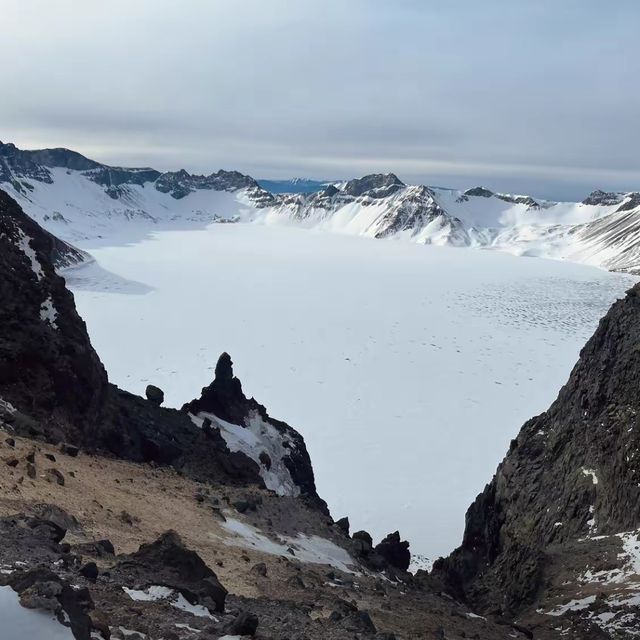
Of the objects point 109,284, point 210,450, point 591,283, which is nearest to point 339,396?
point 210,450

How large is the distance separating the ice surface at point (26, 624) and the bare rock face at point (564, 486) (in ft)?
60.7

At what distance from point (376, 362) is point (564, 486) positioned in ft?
179

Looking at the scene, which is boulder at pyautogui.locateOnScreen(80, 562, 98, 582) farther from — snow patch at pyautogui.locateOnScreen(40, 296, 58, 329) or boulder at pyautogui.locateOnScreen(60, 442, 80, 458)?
snow patch at pyautogui.locateOnScreen(40, 296, 58, 329)

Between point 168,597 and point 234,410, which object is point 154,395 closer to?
point 234,410

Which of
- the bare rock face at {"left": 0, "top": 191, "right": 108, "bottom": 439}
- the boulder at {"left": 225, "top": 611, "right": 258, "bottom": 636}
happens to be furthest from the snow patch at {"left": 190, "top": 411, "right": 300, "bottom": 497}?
the boulder at {"left": 225, "top": 611, "right": 258, "bottom": 636}

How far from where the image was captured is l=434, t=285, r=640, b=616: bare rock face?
23047mm

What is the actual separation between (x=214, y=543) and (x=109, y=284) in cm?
14165

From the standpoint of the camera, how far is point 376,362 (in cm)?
8050

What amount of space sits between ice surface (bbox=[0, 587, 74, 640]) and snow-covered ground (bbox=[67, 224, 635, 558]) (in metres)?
34.3

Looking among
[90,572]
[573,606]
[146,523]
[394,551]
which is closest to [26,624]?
[90,572]

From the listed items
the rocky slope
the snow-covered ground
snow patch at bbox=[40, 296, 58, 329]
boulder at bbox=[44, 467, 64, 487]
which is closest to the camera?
the rocky slope

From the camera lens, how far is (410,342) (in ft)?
307

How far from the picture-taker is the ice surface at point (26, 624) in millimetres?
6035

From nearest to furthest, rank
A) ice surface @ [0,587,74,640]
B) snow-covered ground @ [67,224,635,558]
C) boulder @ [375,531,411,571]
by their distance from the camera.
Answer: ice surface @ [0,587,74,640] → boulder @ [375,531,411,571] → snow-covered ground @ [67,224,635,558]
